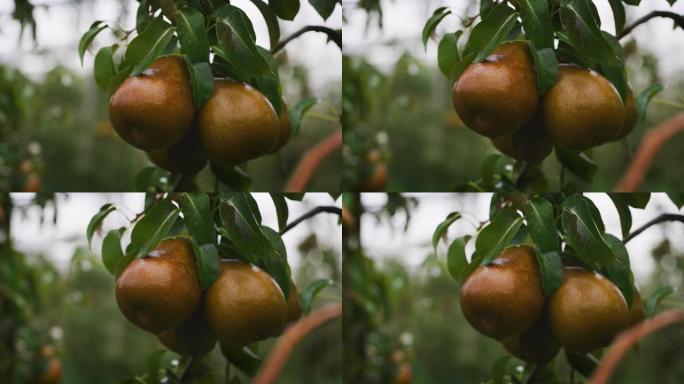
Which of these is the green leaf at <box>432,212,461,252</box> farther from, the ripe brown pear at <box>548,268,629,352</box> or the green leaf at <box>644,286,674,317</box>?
the green leaf at <box>644,286,674,317</box>

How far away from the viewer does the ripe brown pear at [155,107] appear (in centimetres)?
131

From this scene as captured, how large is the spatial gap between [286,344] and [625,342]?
1.74 ft

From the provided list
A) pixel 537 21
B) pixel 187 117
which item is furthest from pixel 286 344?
pixel 537 21

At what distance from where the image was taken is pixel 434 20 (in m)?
1.53

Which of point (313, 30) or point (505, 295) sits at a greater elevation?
point (313, 30)

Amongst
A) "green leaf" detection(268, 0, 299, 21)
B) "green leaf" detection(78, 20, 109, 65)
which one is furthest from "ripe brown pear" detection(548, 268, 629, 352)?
"green leaf" detection(78, 20, 109, 65)

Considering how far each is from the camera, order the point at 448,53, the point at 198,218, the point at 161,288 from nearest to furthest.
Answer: the point at 161,288, the point at 198,218, the point at 448,53

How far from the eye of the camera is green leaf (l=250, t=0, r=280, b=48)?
1501 mm

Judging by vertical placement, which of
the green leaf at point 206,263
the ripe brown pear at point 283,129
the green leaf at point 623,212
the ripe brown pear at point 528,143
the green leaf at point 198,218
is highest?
the ripe brown pear at point 528,143

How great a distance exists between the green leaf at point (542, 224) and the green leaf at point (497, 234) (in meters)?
0.02

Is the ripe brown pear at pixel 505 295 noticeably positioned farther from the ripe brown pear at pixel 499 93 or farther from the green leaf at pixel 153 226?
the green leaf at pixel 153 226

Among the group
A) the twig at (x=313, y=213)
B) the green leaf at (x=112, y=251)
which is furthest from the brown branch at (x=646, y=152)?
the green leaf at (x=112, y=251)

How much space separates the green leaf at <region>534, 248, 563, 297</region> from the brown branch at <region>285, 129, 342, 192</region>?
0.40 metres

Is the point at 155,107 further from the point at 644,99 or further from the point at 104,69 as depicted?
the point at 644,99
